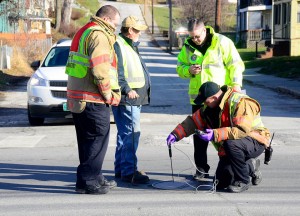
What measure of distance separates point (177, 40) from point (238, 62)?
58113mm

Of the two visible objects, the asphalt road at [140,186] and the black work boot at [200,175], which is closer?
the asphalt road at [140,186]

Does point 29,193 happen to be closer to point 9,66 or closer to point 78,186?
point 78,186

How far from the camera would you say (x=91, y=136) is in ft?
24.6

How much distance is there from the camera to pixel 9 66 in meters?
30.9

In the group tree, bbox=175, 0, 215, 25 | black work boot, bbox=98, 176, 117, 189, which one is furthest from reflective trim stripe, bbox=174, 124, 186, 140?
tree, bbox=175, 0, 215, 25

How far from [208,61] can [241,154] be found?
132 centimetres

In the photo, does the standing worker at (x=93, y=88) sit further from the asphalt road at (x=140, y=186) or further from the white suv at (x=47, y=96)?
the white suv at (x=47, y=96)

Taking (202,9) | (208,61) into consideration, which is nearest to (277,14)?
(202,9)

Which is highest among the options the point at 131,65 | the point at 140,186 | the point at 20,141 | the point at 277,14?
the point at 277,14

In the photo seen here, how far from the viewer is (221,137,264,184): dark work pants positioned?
7.54m

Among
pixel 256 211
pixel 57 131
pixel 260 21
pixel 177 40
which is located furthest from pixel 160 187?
pixel 177 40

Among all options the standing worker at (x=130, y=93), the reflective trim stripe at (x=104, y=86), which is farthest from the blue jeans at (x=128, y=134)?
the reflective trim stripe at (x=104, y=86)

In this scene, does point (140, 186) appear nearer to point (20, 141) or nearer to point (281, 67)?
point (20, 141)

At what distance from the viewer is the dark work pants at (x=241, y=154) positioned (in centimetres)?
754
